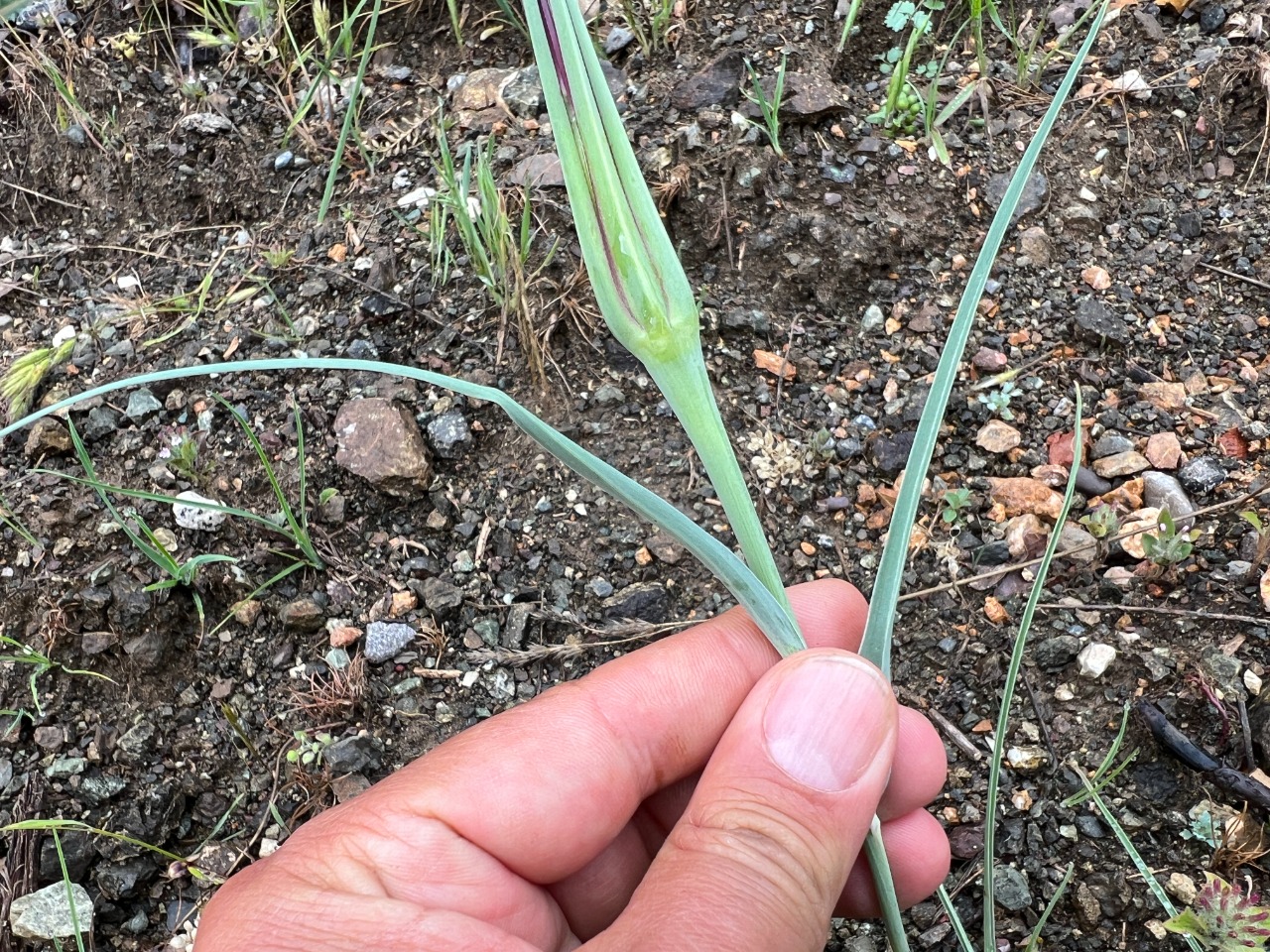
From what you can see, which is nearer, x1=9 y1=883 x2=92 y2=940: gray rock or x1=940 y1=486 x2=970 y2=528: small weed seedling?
x1=9 y1=883 x2=92 y2=940: gray rock

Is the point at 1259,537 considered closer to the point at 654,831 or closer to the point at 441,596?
the point at 654,831

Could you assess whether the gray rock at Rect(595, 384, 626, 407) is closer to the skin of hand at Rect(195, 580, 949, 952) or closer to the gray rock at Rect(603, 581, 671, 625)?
the gray rock at Rect(603, 581, 671, 625)

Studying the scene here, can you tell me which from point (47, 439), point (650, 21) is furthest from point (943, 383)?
point (47, 439)

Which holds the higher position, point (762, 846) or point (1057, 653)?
point (762, 846)

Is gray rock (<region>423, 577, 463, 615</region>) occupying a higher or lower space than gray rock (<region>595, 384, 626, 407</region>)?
lower

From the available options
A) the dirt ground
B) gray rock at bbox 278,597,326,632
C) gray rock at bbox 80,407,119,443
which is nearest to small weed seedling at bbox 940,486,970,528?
the dirt ground

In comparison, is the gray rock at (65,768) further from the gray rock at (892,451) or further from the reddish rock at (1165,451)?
the reddish rock at (1165,451)
